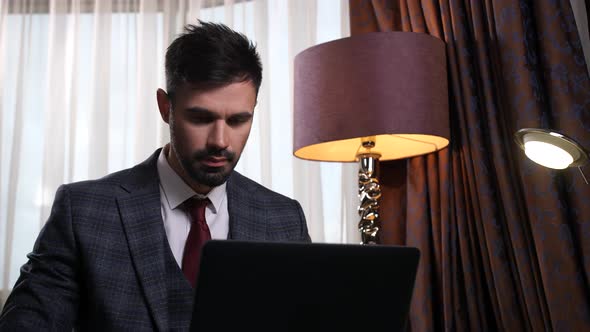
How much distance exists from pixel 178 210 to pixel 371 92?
0.75 m

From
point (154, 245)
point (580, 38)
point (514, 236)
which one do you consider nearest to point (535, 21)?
point (580, 38)

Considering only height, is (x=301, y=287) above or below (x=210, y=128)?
below

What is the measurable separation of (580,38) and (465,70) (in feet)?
1.27

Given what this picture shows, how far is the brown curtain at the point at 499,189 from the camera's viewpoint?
1.91m

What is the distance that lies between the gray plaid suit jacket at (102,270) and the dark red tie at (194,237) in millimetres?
28

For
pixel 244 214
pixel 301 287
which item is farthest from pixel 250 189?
pixel 301 287

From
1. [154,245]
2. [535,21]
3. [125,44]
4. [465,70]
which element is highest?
[125,44]

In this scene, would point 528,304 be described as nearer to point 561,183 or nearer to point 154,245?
point 561,183

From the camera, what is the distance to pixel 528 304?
1.94 meters

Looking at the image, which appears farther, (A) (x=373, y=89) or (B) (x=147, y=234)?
(A) (x=373, y=89)

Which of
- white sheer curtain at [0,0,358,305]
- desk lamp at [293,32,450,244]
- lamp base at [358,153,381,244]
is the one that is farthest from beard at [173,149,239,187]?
white sheer curtain at [0,0,358,305]

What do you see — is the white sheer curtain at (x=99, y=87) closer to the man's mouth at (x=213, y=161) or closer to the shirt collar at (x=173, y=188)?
the shirt collar at (x=173, y=188)

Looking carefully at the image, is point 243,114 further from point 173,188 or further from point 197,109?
point 173,188

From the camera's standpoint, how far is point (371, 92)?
1.96 m
